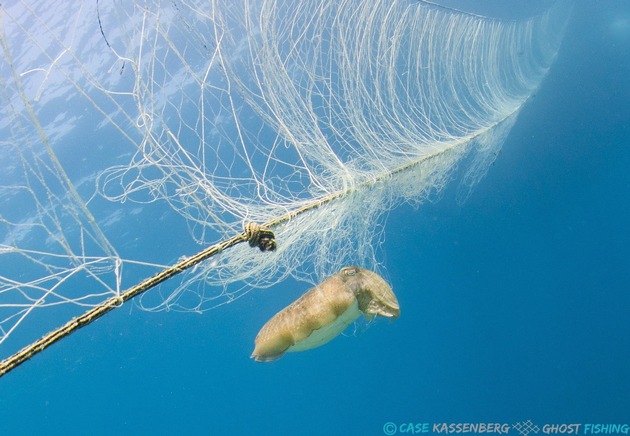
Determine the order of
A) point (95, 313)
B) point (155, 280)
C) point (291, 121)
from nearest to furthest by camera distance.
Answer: point (95, 313) < point (155, 280) < point (291, 121)

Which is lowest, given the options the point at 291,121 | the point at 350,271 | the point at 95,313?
the point at 95,313

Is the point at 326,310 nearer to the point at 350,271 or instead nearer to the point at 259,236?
the point at 350,271

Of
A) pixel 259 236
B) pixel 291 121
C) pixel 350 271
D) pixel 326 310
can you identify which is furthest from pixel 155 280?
pixel 291 121

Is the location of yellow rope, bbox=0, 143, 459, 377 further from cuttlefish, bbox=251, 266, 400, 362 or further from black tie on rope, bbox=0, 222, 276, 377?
cuttlefish, bbox=251, 266, 400, 362

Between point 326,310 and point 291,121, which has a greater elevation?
point 291,121

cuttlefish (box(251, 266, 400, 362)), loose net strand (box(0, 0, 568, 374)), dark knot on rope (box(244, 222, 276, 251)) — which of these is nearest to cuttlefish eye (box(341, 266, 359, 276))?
cuttlefish (box(251, 266, 400, 362))

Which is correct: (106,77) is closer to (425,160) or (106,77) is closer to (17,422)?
(425,160)

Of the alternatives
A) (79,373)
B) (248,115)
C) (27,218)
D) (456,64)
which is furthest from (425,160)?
(79,373)

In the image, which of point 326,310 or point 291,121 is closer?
point 326,310
